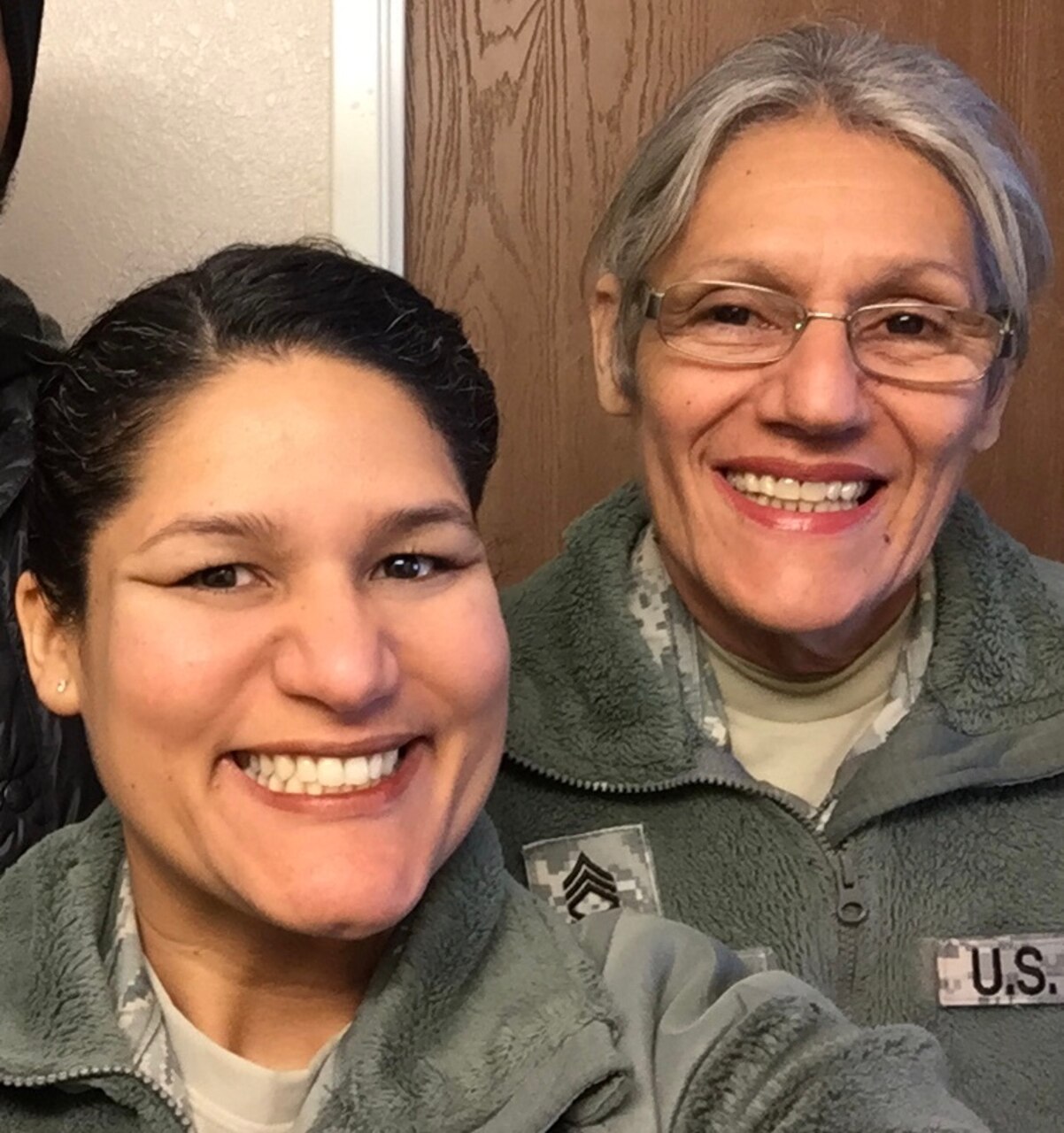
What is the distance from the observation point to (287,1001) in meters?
0.95

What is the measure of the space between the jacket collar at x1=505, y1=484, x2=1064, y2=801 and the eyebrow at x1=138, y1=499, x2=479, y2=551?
0.46m

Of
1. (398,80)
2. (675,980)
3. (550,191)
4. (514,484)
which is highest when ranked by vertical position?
(398,80)

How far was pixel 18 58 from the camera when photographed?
4.59 feet

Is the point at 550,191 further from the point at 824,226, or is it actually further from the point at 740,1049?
the point at 740,1049

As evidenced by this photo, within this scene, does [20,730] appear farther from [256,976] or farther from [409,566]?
[409,566]

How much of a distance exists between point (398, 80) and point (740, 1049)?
4.49ft

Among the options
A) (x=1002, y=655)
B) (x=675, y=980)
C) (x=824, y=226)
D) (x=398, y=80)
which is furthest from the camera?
(x=398, y=80)

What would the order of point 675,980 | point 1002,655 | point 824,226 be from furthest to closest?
1. point 1002,655
2. point 824,226
3. point 675,980

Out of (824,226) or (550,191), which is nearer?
(824,226)

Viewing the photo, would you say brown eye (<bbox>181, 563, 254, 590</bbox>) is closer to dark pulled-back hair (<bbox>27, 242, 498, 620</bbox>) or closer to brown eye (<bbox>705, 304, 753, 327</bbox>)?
dark pulled-back hair (<bbox>27, 242, 498, 620</bbox>)

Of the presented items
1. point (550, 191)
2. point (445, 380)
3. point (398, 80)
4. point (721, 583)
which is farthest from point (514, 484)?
point (445, 380)

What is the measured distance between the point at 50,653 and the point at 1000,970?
33.0 inches

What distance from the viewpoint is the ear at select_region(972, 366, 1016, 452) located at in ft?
4.31

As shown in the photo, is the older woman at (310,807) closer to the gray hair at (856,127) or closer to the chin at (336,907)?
the chin at (336,907)
